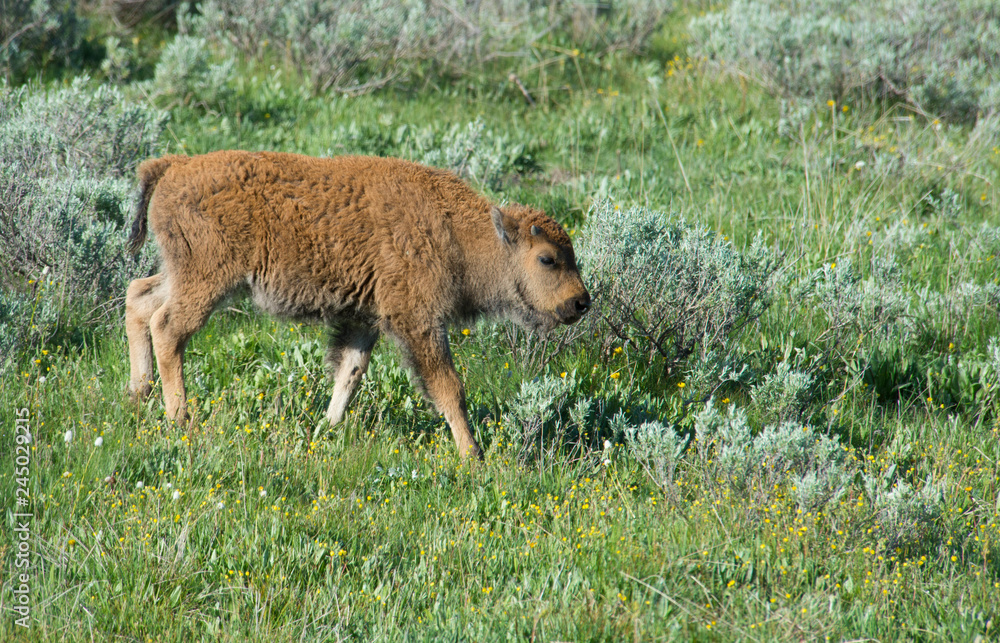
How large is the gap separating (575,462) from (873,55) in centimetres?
705

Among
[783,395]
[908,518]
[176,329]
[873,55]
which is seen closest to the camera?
[908,518]

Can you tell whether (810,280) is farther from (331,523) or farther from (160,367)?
(160,367)

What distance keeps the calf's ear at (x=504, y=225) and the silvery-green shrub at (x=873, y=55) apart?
19.1 feet

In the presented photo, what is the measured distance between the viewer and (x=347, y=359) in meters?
5.80

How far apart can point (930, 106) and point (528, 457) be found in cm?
744

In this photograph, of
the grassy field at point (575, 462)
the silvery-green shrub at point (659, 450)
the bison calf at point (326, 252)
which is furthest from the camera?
the bison calf at point (326, 252)

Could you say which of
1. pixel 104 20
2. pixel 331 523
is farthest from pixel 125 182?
pixel 104 20

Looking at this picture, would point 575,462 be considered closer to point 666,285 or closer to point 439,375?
point 439,375

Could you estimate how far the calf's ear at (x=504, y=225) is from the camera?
551 cm

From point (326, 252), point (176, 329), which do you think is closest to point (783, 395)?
point (326, 252)

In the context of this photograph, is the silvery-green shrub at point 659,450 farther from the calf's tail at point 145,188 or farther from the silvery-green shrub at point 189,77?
the silvery-green shrub at point 189,77

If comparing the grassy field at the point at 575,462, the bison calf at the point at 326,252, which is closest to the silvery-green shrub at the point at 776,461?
the grassy field at the point at 575,462

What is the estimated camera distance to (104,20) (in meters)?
10.9

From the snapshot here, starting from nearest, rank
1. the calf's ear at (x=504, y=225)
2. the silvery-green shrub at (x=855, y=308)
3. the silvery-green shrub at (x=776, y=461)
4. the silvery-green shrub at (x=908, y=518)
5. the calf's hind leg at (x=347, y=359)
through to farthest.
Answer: the silvery-green shrub at (x=908, y=518)
the silvery-green shrub at (x=776, y=461)
the calf's ear at (x=504, y=225)
the calf's hind leg at (x=347, y=359)
the silvery-green shrub at (x=855, y=308)
